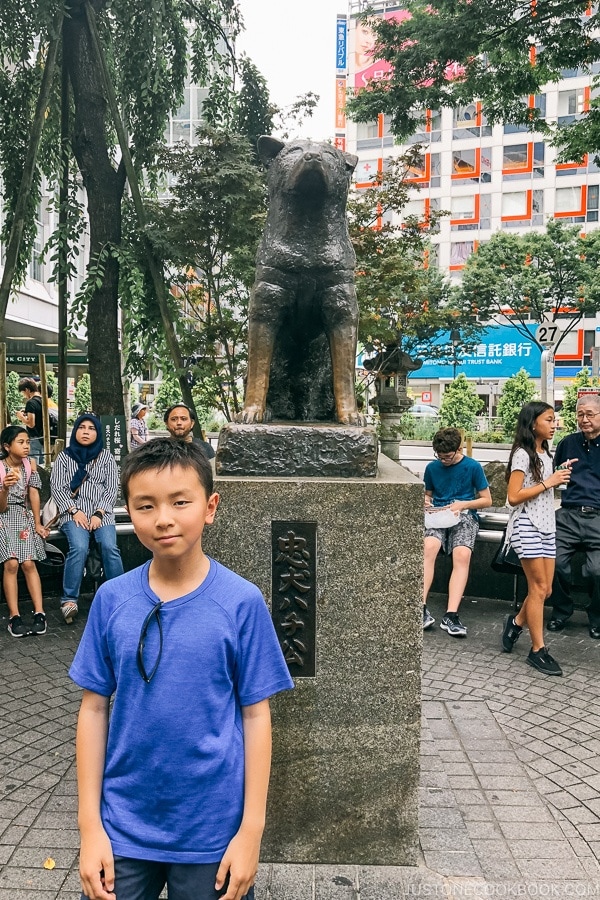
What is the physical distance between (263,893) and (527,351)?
34.9m

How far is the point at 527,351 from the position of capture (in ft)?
114

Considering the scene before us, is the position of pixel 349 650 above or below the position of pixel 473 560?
above

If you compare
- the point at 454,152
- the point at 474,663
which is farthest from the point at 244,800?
the point at 454,152

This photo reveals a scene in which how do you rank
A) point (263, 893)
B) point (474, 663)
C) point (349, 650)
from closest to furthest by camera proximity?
point (263, 893), point (349, 650), point (474, 663)

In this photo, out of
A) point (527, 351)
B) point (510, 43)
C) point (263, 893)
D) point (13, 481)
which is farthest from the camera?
point (527, 351)

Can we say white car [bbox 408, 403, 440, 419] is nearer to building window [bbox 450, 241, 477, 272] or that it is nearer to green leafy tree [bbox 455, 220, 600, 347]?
green leafy tree [bbox 455, 220, 600, 347]

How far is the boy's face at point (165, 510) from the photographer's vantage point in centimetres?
161

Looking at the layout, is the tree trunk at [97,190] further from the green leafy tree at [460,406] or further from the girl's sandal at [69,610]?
the green leafy tree at [460,406]

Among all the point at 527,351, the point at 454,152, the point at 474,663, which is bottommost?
the point at 474,663

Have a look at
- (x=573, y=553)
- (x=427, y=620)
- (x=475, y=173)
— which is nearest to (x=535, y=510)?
(x=573, y=553)

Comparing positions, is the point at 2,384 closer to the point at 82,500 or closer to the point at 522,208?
the point at 82,500

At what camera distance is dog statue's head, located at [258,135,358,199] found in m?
2.88

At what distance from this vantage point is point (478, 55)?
808 centimetres

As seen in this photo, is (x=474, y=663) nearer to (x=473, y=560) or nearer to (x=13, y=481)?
(x=473, y=560)
